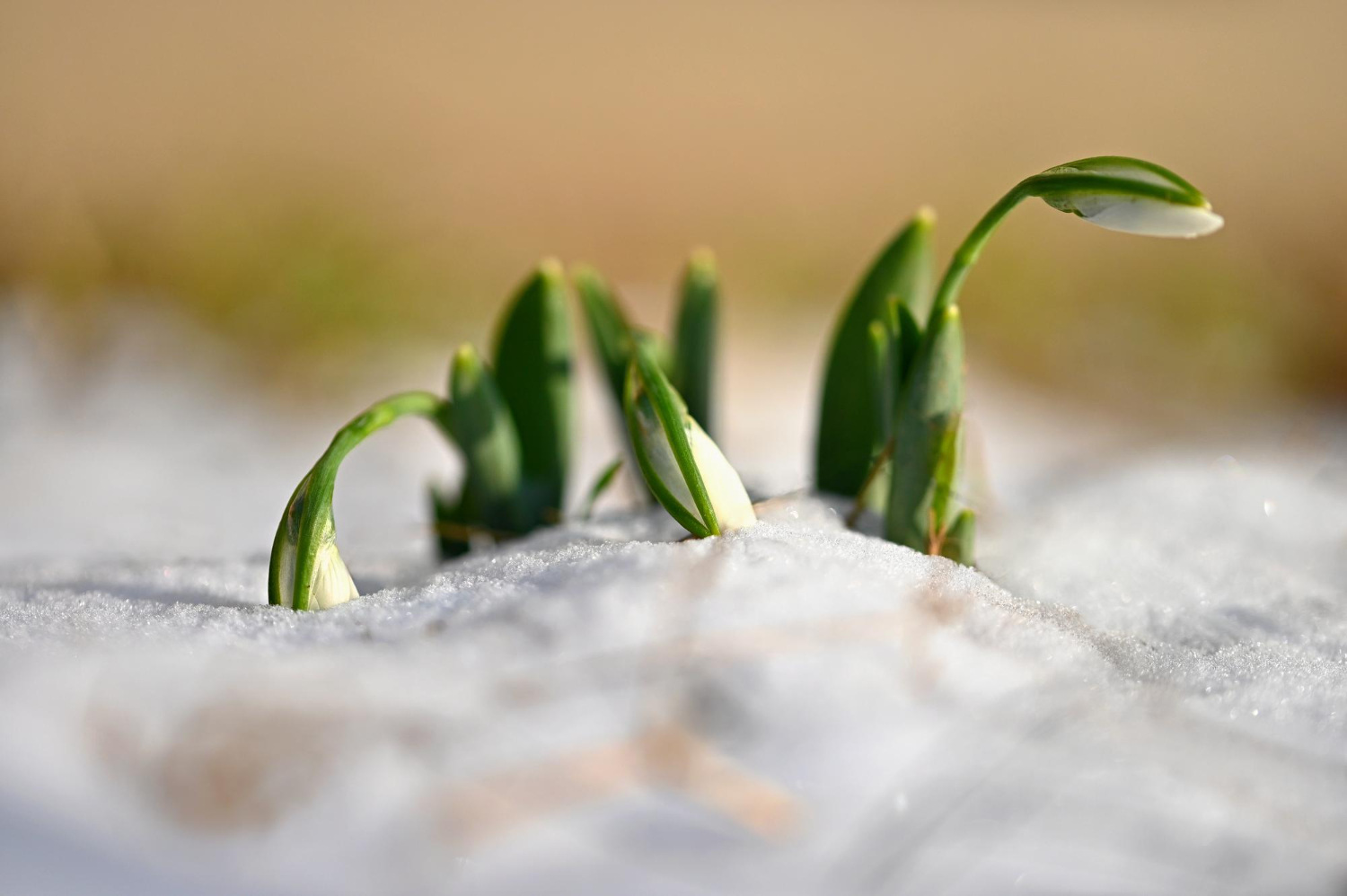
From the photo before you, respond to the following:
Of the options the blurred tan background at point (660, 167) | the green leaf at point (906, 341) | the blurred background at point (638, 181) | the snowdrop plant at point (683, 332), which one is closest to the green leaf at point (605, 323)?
the snowdrop plant at point (683, 332)

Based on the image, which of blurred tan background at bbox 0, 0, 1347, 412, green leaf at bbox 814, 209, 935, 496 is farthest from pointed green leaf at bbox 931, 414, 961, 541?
blurred tan background at bbox 0, 0, 1347, 412

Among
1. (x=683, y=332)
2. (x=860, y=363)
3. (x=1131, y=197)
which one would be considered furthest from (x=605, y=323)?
(x=1131, y=197)

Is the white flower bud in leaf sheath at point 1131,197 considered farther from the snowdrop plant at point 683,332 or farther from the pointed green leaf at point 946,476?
the snowdrop plant at point 683,332

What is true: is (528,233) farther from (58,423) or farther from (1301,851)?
(1301,851)

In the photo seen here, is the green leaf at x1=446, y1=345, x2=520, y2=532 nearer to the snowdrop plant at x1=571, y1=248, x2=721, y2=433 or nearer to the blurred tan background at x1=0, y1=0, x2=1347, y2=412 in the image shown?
the snowdrop plant at x1=571, y1=248, x2=721, y2=433

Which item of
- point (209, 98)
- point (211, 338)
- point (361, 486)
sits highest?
point (209, 98)

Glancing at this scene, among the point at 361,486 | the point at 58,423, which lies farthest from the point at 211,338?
the point at 361,486
